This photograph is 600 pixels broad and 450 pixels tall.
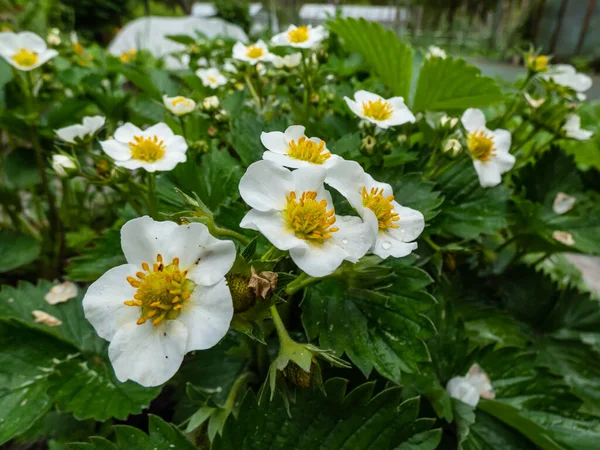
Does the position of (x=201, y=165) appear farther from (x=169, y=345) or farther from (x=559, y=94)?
(x=559, y=94)

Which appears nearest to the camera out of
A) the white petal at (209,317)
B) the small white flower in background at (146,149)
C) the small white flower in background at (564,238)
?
the white petal at (209,317)

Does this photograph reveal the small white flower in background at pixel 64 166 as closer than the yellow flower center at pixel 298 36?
Yes

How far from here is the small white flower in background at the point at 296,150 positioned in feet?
1.47

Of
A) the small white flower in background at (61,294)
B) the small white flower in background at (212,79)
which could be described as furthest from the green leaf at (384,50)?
the small white flower in background at (61,294)

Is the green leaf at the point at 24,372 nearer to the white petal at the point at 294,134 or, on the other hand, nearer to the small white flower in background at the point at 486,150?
the white petal at the point at 294,134

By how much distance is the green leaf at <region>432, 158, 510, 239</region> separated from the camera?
2.35 feet

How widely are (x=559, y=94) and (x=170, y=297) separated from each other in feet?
2.75

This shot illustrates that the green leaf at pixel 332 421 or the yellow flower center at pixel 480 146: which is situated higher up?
the yellow flower center at pixel 480 146

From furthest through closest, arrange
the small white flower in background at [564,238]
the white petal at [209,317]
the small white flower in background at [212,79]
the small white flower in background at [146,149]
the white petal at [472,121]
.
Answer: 1. the small white flower in background at [212,79]
2. the small white flower in background at [564,238]
3. the white petal at [472,121]
4. the small white flower in background at [146,149]
5. the white petal at [209,317]

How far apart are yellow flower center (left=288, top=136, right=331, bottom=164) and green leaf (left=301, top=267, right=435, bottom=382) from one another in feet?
0.51

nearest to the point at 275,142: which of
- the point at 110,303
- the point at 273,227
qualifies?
the point at 273,227

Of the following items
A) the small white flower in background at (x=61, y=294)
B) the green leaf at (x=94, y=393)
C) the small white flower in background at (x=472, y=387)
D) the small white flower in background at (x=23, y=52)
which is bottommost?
the small white flower in background at (x=472, y=387)

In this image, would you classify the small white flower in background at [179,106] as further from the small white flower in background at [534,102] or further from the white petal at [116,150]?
the small white flower in background at [534,102]

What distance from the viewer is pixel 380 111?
632 millimetres
